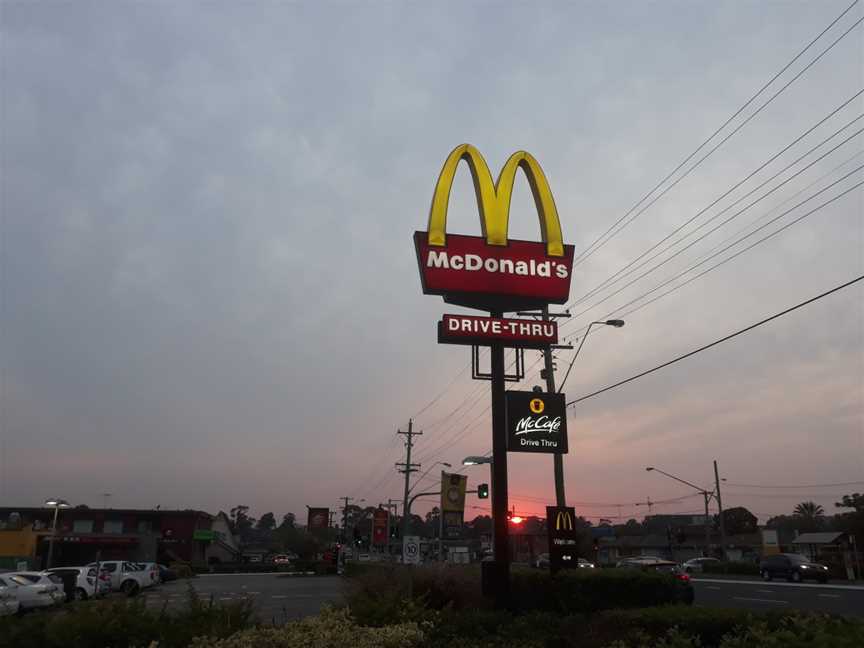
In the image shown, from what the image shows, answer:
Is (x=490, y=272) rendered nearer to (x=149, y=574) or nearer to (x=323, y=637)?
(x=323, y=637)

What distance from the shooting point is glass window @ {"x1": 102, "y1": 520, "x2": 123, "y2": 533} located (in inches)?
2742

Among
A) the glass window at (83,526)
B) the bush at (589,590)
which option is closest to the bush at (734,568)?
the bush at (589,590)

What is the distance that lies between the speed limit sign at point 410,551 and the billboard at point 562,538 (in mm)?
16042

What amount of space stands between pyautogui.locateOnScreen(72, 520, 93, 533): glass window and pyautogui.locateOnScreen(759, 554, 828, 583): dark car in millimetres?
61881

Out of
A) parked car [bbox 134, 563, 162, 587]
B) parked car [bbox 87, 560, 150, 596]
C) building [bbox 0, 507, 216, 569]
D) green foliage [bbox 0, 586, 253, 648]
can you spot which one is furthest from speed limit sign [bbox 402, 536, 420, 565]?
building [bbox 0, 507, 216, 569]

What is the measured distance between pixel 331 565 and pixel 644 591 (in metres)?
43.3

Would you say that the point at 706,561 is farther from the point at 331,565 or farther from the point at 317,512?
the point at 317,512

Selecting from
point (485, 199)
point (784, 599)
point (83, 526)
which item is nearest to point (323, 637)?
Answer: point (485, 199)

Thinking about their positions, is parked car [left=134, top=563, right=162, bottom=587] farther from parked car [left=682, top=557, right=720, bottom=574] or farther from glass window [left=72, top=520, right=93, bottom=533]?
parked car [left=682, top=557, right=720, bottom=574]

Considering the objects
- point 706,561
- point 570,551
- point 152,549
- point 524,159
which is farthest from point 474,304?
point 152,549

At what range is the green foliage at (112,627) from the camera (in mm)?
9852

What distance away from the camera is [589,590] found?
17.2m

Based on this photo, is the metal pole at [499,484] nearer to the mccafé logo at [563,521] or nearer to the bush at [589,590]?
the bush at [589,590]

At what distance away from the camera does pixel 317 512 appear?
248ft
